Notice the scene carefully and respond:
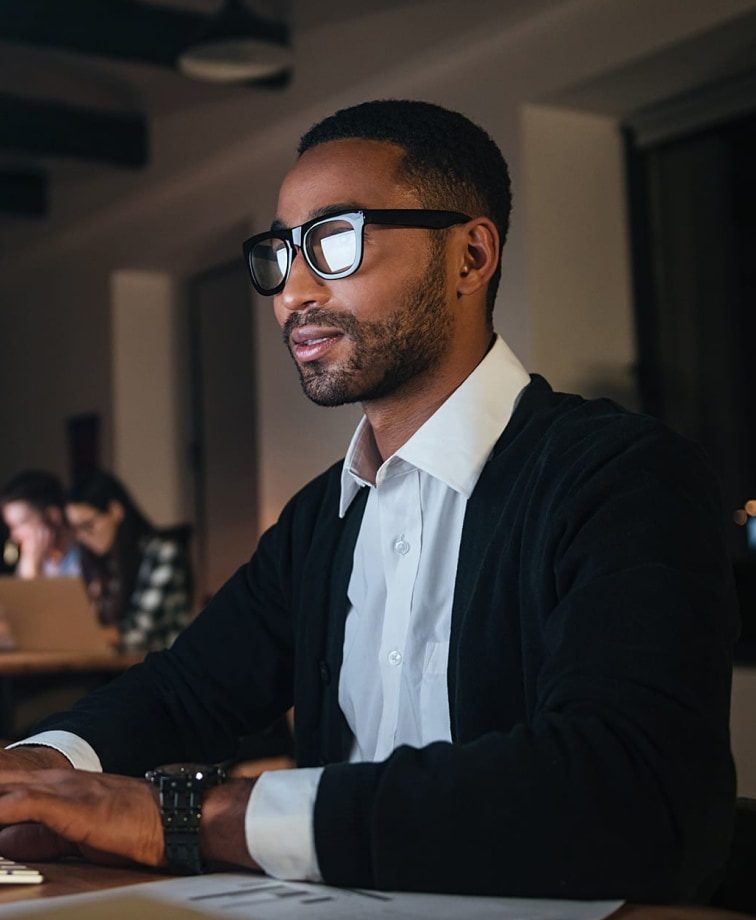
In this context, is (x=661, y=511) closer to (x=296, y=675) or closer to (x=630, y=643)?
(x=630, y=643)

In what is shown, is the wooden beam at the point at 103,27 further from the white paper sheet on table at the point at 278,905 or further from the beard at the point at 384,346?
the white paper sheet on table at the point at 278,905

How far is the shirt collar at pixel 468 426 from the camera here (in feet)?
4.71

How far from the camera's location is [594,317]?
4906 mm

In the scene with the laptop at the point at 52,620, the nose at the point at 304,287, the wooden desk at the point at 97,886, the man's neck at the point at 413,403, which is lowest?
the laptop at the point at 52,620

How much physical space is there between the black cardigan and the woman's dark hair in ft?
12.8

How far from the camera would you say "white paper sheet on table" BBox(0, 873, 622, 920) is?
0.85 meters

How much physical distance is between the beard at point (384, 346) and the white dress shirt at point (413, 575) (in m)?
0.07

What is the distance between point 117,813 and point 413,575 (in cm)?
52

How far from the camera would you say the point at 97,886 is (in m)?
0.97

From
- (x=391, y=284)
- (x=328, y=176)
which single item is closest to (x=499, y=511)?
(x=391, y=284)

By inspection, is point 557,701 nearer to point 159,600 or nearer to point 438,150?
point 438,150

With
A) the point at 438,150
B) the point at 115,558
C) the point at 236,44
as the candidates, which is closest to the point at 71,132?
the point at 236,44

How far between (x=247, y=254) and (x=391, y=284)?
0.76 feet

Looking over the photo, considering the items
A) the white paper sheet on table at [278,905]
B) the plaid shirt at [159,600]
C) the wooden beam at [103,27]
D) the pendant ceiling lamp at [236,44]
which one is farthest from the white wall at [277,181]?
the white paper sheet on table at [278,905]
